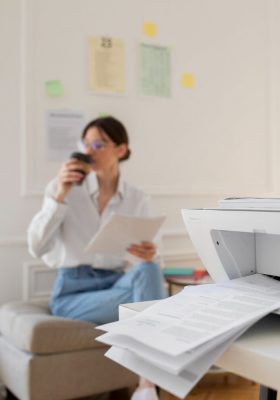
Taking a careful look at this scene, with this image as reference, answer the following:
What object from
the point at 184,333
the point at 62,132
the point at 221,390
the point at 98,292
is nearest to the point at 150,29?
the point at 62,132

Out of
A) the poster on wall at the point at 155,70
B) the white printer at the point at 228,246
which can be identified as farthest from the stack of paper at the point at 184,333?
the poster on wall at the point at 155,70

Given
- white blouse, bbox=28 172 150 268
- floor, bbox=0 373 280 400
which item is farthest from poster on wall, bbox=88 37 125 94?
floor, bbox=0 373 280 400

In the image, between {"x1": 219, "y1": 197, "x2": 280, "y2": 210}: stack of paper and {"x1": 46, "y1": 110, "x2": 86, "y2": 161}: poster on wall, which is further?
{"x1": 46, "y1": 110, "x2": 86, "y2": 161}: poster on wall

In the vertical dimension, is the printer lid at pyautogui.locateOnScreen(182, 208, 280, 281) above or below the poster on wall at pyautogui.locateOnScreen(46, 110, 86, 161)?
below

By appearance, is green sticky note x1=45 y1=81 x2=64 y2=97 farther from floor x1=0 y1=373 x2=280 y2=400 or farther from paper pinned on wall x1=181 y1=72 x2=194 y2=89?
floor x1=0 y1=373 x2=280 y2=400

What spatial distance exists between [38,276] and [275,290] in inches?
70.3

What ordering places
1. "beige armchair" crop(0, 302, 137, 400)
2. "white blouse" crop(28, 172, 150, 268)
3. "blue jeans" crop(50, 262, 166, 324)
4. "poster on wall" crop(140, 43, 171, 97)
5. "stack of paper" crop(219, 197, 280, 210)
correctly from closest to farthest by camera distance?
"stack of paper" crop(219, 197, 280, 210), "beige armchair" crop(0, 302, 137, 400), "blue jeans" crop(50, 262, 166, 324), "white blouse" crop(28, 172, 150, 268), "poster on wall" crop(140, 43, 171, 97)

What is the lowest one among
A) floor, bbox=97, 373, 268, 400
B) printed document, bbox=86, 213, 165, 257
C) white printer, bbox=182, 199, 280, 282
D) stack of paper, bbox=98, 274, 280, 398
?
floor, bbox=97, 373, 268, 400

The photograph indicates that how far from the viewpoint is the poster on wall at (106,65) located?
2.53 meters

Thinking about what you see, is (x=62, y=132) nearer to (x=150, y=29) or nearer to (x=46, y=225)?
(x=46, y=225)

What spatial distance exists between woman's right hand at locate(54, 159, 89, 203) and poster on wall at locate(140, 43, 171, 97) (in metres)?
0.87

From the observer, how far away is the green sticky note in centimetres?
241

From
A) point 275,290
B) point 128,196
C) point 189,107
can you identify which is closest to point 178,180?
point 189,107

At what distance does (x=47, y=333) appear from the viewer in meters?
1.70
